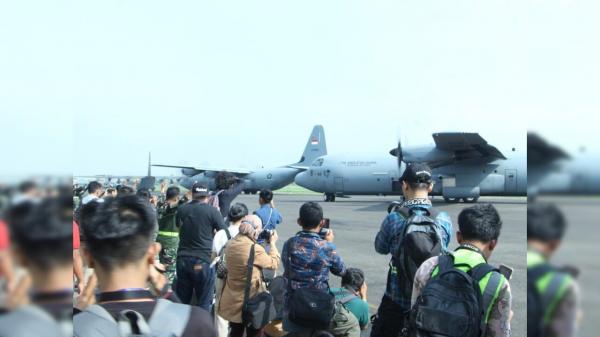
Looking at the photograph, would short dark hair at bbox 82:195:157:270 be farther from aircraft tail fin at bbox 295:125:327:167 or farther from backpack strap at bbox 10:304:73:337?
aircraft tail fin at bbox 295:125:327:167

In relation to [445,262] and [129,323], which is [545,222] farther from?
[445,262]

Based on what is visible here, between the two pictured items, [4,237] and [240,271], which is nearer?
[4,237]

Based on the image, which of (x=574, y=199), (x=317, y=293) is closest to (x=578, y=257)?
(x=574, y=199)

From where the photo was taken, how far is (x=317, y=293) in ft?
12.1

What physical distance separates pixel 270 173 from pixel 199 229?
44.4 m

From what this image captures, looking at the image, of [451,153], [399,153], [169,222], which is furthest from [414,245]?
[451,153]

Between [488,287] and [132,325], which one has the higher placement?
[132,325]

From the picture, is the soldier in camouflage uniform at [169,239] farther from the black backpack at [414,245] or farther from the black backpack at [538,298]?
the black backpack at [538,298]

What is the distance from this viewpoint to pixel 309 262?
13.0 ft

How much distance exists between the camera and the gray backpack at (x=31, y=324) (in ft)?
2.78

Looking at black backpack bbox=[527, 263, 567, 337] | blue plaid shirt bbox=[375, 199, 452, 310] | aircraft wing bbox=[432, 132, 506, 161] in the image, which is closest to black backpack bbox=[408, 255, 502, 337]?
blue plaid shirt bbox=[375, 199, 452, 310]

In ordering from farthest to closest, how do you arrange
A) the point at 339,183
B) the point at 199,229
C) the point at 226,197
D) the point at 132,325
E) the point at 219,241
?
the point at 339,183
the point at 226,197
the point at 219,241
the point at 199,229
the point at 132,325

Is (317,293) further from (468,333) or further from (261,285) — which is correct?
(468,333)

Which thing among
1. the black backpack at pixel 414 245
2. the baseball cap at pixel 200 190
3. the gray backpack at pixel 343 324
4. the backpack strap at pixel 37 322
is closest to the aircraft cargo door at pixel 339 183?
the baseball cap at pixel 200 190
